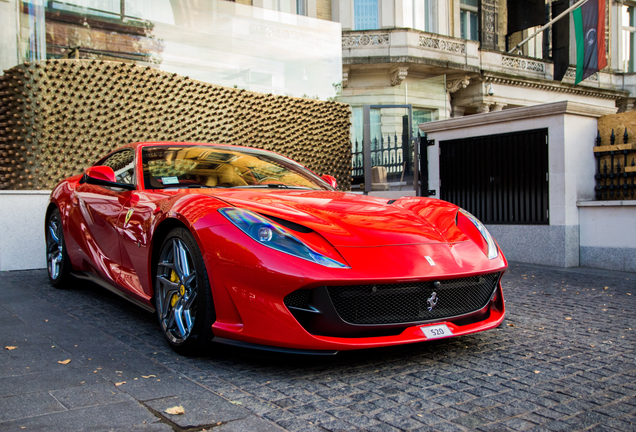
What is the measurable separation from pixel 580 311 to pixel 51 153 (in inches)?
295

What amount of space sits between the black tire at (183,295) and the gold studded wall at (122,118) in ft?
19.3

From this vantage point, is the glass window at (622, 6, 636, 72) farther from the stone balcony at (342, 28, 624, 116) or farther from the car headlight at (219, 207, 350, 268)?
the car headlight at (219, 207, 350, 268)

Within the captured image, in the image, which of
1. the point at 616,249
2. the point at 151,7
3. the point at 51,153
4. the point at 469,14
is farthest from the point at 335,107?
the point at 469,14

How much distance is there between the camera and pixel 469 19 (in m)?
24.1

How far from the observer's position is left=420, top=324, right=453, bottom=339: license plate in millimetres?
2744

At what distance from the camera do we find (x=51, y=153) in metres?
8.39

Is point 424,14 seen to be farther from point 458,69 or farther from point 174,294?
point 174,294

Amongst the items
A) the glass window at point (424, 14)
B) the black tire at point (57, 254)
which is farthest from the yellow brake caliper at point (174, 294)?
the glass window at point (424, 14)

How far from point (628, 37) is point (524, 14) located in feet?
27.3

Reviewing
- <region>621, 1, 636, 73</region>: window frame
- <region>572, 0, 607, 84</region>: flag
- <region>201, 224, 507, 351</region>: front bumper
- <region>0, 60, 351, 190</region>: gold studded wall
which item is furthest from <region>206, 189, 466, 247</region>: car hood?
<region>621, 1, 636, 73</region>: window frame

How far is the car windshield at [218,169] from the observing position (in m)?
3.87

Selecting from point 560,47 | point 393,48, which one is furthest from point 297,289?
point 560,47

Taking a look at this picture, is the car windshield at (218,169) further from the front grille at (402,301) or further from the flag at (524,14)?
the flag at (524,14)

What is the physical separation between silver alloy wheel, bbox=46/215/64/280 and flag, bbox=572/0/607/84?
60.5 feet
